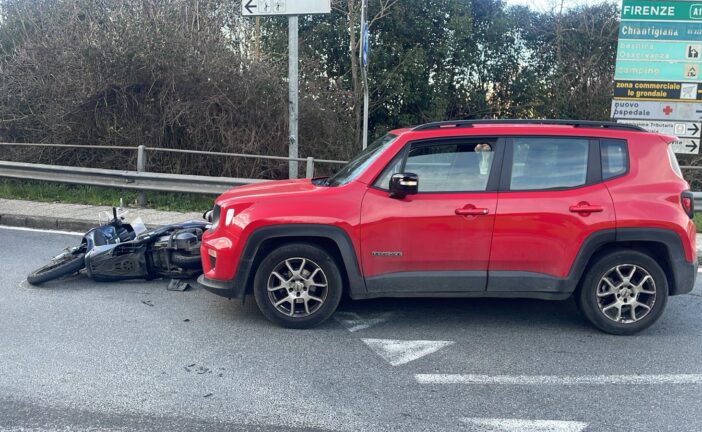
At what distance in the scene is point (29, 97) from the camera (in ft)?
41.2

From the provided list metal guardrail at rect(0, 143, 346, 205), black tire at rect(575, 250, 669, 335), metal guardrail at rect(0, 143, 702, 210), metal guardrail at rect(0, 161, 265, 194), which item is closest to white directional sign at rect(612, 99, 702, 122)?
metal guardrail at rect(0, 143, 702, 210)

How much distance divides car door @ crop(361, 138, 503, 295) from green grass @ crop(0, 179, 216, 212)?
6.16 meters

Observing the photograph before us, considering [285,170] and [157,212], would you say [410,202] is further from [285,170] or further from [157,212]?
[285,170]

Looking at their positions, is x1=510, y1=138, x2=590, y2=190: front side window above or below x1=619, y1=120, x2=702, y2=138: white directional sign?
below

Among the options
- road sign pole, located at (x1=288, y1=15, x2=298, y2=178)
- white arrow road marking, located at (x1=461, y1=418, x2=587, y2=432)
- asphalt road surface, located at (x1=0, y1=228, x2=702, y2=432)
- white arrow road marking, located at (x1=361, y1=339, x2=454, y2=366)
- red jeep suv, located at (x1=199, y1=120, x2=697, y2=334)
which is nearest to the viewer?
white arrow road marking, located at (x1=461, y1=418, x2=587, y2=432)

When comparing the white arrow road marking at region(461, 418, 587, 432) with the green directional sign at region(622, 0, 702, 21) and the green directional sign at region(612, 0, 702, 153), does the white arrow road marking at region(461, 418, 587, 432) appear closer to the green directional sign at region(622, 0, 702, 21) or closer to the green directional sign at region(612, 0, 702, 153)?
the green directional sign at region(612, 0, 702, 153)

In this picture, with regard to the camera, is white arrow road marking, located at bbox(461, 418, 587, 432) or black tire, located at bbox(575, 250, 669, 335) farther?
black tire, located at bbox(575, 250, 669, 335)

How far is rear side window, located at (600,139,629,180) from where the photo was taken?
5.30 metres

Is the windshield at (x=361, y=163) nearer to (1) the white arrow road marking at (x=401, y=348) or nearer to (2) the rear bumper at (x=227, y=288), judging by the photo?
(2) the rear bumper at (x=227, y=288)

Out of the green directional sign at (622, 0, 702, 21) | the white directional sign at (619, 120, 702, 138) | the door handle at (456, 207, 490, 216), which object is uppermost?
the green directional sign at (622, 0, 702, 21)

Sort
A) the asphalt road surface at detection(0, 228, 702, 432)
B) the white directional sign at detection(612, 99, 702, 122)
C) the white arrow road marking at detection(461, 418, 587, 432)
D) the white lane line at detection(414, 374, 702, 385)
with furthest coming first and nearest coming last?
1. the white directional sign at detection(612, 99, 702, 122)
2. the white lane line at detection(414, 374, 702, 385)
3. the asphalt road surface at detection(0, 228, 702, 432)
4. the white arrow road marking at detection(461, 418, 587, 432)

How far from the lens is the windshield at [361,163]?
18.0 feet

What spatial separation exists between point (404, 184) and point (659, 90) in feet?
26.7

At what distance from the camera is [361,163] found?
221 inches
